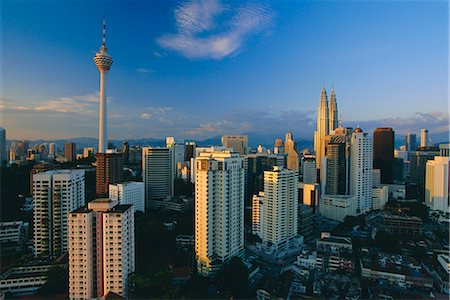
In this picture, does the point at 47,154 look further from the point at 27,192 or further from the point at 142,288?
the point at 142,288

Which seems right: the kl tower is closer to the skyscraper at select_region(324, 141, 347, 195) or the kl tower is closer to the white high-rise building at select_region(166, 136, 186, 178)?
the white high-rise building at select_region(166, 136, 186, 178)

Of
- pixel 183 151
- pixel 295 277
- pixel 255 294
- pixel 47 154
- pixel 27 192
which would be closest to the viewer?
pixel 255 294

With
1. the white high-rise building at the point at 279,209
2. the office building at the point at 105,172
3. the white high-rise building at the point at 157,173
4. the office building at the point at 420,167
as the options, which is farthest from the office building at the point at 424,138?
the office building at the point at 105,172

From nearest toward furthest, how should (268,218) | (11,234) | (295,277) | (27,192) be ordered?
1. (295,277)
2. (11,234)
3. (268,218)
4. (27,192)

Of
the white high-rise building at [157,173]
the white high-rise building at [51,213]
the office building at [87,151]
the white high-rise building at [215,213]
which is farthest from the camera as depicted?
the office building at [87,151]

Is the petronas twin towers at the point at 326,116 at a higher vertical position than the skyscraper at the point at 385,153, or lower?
higher

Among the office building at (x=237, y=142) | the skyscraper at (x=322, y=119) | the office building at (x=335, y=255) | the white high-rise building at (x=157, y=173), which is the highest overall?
the skyscraper at (x=322, y=119)

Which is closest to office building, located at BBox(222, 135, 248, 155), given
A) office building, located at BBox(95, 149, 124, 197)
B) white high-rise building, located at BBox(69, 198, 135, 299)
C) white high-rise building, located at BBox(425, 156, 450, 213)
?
office building, located at BBox(95, 149, 124, 197)

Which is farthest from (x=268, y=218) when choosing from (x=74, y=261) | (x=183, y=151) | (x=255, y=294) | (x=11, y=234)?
(x=183, y=151)

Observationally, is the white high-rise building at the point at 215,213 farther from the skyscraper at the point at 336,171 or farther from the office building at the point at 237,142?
the office building at the point at 237,142
